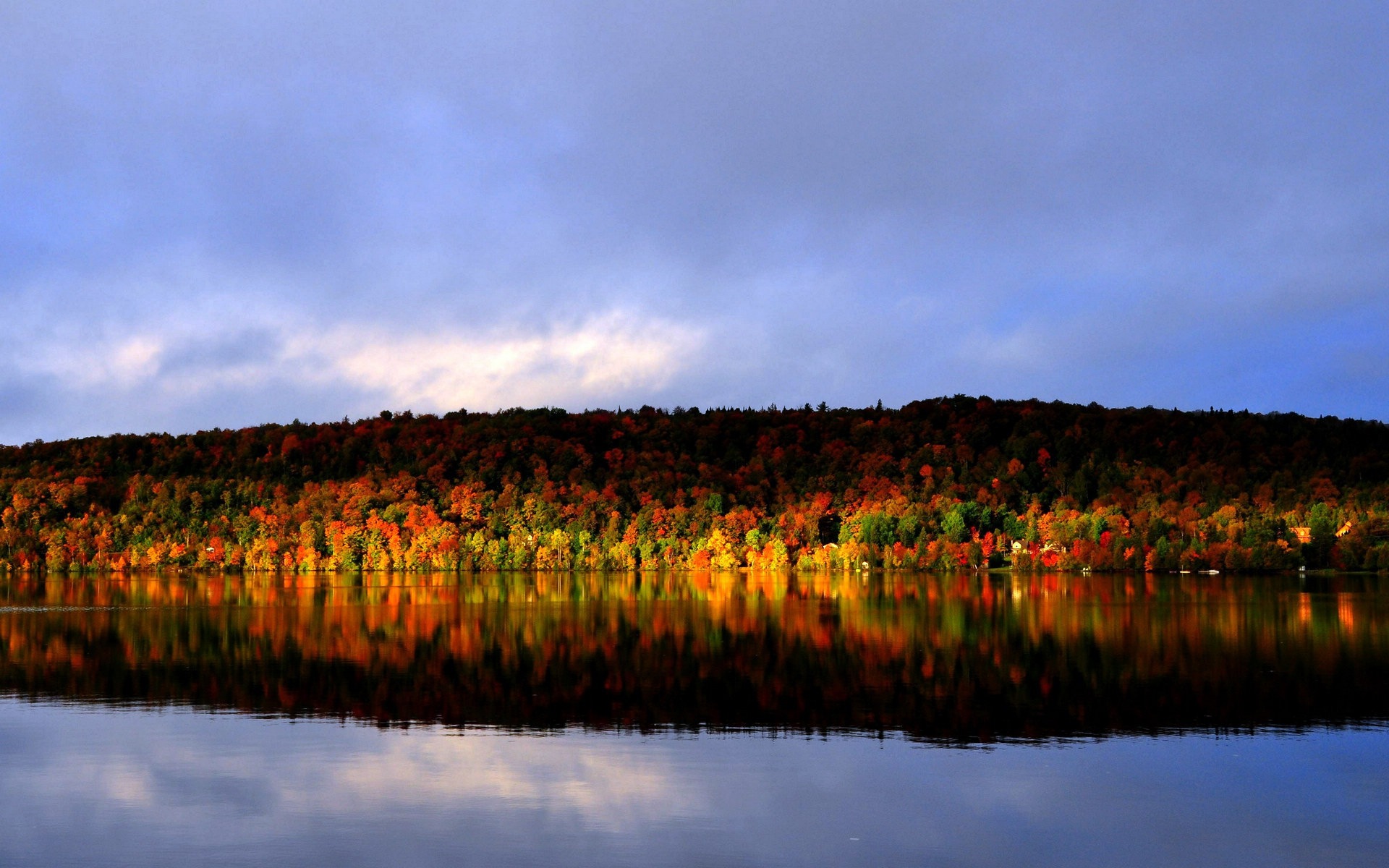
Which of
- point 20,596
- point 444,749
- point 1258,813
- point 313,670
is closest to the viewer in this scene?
point 1258,813

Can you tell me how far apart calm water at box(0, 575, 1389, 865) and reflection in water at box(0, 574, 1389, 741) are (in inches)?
11.5

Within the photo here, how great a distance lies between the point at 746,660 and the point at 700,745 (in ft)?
65.3

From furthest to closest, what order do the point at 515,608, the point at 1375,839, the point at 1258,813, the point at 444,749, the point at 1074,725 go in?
the point at 515,608 < the point at 1074,725 < the point at 444,749 < the point at 1258,813 < the point at 1375,839

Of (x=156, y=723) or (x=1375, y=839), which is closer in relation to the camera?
(x=1375, y=839)

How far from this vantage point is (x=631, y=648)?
5953 cm

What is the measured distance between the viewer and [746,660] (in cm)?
5372

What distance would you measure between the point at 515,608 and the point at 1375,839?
238 feet

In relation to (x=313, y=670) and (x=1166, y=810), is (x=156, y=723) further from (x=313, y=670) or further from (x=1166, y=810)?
(x=1166, y=810)

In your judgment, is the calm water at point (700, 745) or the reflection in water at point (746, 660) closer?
the calm water at point (700, 745)

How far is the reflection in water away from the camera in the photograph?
1549 inches

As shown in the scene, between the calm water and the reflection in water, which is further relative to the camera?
the reflection in water

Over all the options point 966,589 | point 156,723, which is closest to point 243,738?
point 156,723

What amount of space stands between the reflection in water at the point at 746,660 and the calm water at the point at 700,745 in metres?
0.29

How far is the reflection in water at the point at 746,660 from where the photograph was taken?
3934 centimetres
